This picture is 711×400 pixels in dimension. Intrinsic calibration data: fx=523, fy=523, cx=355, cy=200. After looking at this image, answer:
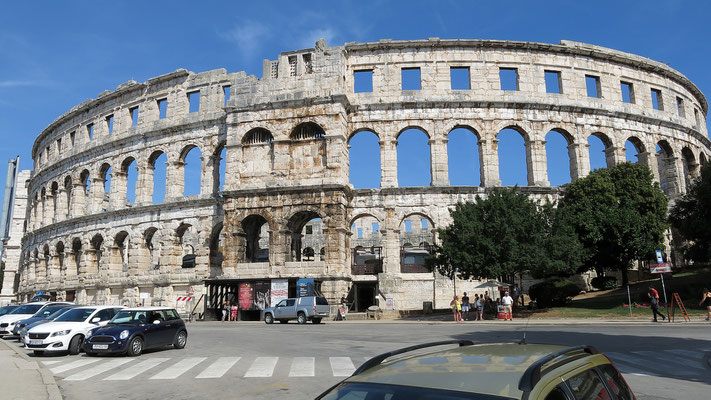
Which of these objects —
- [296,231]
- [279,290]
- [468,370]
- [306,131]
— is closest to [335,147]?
[306,131]

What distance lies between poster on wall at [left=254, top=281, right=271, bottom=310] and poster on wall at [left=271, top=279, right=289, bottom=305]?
561 millimetres

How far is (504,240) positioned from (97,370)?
19.7 m

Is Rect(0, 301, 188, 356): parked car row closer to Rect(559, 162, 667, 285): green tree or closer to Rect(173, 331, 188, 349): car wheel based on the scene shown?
Rect(173, 331, 188, 349): car wheel

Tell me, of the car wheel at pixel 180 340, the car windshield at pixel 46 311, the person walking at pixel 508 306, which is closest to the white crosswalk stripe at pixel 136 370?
the car wheel at pixel 180 340

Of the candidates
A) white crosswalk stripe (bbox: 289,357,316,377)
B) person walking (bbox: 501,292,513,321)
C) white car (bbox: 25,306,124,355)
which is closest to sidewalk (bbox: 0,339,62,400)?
white car (bbox: 25,306,124,355)

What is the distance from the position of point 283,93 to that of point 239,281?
40.5 feet

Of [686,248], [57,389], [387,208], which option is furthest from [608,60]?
[57,389]

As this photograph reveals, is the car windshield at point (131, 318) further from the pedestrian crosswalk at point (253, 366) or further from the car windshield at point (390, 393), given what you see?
the car windshield at point (390, 393)

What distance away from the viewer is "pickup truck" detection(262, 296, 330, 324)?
26969 mm

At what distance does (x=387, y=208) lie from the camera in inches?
1319

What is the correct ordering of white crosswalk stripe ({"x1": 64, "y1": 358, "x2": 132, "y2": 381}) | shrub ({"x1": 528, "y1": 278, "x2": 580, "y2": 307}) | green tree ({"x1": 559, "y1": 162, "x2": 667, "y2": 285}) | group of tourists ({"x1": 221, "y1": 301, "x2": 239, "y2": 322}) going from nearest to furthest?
white crosswalk stripe ({"x1": 64, "y1": 358, "x2": 132, "y2": 381})
shrub ({"x1": 528, "y1": 278, "x2": 580, "y2": 307})
green tree ({"x1": 559, "y1": 162, "x2": 667, "y2": 285})
group of tourists ({"x1": 221, "y1": 301, "x2": 239, "y2": 322})

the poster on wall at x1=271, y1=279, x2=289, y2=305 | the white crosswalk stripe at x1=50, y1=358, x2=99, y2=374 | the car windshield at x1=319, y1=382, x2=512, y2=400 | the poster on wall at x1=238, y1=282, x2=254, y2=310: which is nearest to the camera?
the car windshield at x1=319, y1=382, x2=512, y2=400

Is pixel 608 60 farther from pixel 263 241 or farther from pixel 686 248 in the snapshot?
pixel 263 241

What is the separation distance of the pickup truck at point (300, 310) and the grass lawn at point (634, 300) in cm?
1049
